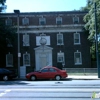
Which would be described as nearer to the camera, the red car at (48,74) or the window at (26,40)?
the red car at (48,74)

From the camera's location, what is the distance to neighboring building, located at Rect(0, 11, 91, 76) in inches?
1459

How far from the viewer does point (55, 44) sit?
37375mm

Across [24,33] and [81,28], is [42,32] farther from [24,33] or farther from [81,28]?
[81,28]

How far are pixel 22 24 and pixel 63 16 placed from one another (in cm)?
715

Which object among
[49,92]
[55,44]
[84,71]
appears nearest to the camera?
[49,92]

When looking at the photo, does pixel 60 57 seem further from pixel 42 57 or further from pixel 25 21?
pixel 25 21

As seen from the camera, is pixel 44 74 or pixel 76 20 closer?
pixel 44 74

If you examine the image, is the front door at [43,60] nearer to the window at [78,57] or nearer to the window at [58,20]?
the window at [78,57]

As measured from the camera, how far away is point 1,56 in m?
37.6

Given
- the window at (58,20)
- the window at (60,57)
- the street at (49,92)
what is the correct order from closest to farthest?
1. the street at (49,92)
2. the window at (60,57)
3. the window at (58,20)

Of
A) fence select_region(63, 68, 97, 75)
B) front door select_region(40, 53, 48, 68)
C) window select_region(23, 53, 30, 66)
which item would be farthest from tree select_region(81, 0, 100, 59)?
window select_region(23, 53, 30, 66)

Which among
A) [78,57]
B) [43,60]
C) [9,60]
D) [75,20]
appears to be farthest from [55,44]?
[9,60]

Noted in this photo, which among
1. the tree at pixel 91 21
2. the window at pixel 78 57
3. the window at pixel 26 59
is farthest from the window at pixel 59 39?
the window at pixel 26 59

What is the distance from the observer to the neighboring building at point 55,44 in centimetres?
3706
